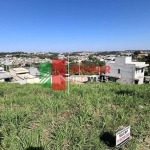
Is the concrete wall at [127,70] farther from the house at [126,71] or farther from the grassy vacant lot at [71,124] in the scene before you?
the grassy vacant lot at [71,124]

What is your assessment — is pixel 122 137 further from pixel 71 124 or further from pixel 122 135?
pixel 71 124

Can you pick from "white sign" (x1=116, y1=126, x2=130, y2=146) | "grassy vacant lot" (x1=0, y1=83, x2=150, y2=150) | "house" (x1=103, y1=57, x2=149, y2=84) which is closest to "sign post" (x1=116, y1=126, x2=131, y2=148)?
"white sign" (x1=116, y1=126, x2=130, y2=146)

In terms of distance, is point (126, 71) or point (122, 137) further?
point (126, 71)

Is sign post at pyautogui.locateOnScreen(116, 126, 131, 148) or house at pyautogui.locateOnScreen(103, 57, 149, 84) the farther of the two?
house at pyautogui.locateOnScreen(103, 57, 149, 84)

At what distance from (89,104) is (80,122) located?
84 centimetres

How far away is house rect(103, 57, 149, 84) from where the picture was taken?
15.9m

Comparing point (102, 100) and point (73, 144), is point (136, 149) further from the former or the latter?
point (102, 100)

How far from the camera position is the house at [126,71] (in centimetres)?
1592

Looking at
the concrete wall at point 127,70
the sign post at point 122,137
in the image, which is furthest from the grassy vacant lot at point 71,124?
the concrete wall at point 127,70

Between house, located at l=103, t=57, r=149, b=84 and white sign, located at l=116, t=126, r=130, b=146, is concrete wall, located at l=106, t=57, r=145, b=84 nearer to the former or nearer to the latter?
house, located at l=103, t=57, r=149, b=84

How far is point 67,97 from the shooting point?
160 inches

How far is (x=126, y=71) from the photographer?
53.9ft

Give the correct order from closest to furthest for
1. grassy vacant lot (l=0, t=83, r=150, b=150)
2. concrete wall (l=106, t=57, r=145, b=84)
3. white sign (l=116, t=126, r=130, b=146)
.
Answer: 1. white sign (l=116, t=126, r=130, b=146)
2. grassy vacant lot (l=0, t=83, r=150, b=150)
3. concrete wall (l=106, t=57, r=145, b=84)

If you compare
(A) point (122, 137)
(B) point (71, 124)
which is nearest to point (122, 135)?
(A) point (122, 137)
